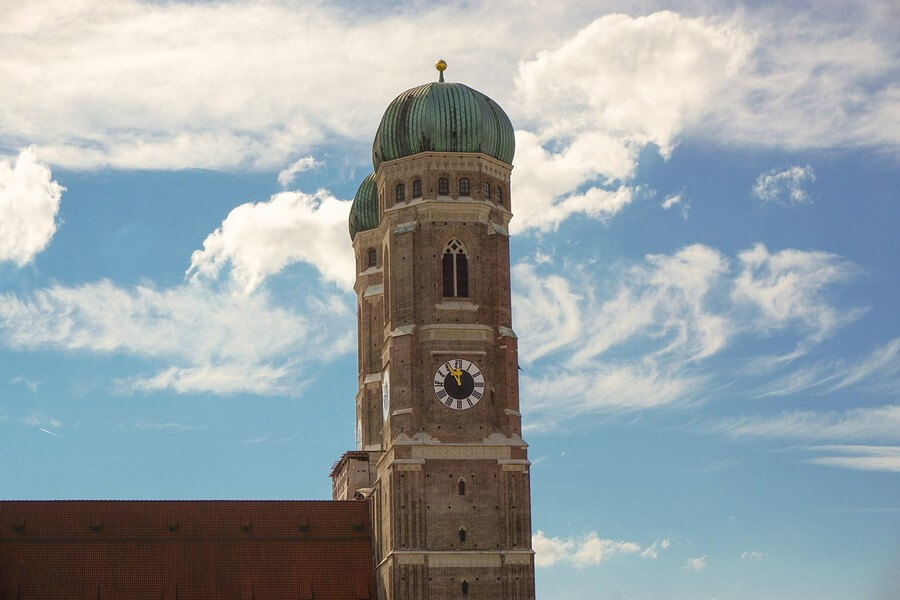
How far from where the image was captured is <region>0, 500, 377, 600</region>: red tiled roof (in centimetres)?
10419

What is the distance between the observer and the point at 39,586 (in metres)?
104

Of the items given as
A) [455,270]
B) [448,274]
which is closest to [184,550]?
[448,274]

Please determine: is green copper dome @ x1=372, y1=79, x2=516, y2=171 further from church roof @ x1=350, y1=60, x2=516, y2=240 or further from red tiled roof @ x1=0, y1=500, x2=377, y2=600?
red tiled roof @ x1=0, y1=500, x2=377, y2=600

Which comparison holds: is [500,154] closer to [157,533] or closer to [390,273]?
[390,273]

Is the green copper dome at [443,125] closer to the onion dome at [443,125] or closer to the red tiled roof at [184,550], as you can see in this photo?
the onion dome at [443,125]

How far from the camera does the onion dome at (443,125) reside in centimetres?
10812

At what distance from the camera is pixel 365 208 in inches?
4889

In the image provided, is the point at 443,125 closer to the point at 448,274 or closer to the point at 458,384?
the point at 448,274

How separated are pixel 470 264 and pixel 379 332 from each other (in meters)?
16.0

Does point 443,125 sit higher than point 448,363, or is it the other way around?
point 443,125

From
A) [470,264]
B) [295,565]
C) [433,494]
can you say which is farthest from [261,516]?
[470,264]

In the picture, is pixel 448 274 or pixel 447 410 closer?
pixel 447 410

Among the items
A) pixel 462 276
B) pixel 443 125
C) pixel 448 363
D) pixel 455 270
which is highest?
pixel 443 125

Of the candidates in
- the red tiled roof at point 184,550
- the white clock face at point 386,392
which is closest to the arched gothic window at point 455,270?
the white clock face at point 386,392
